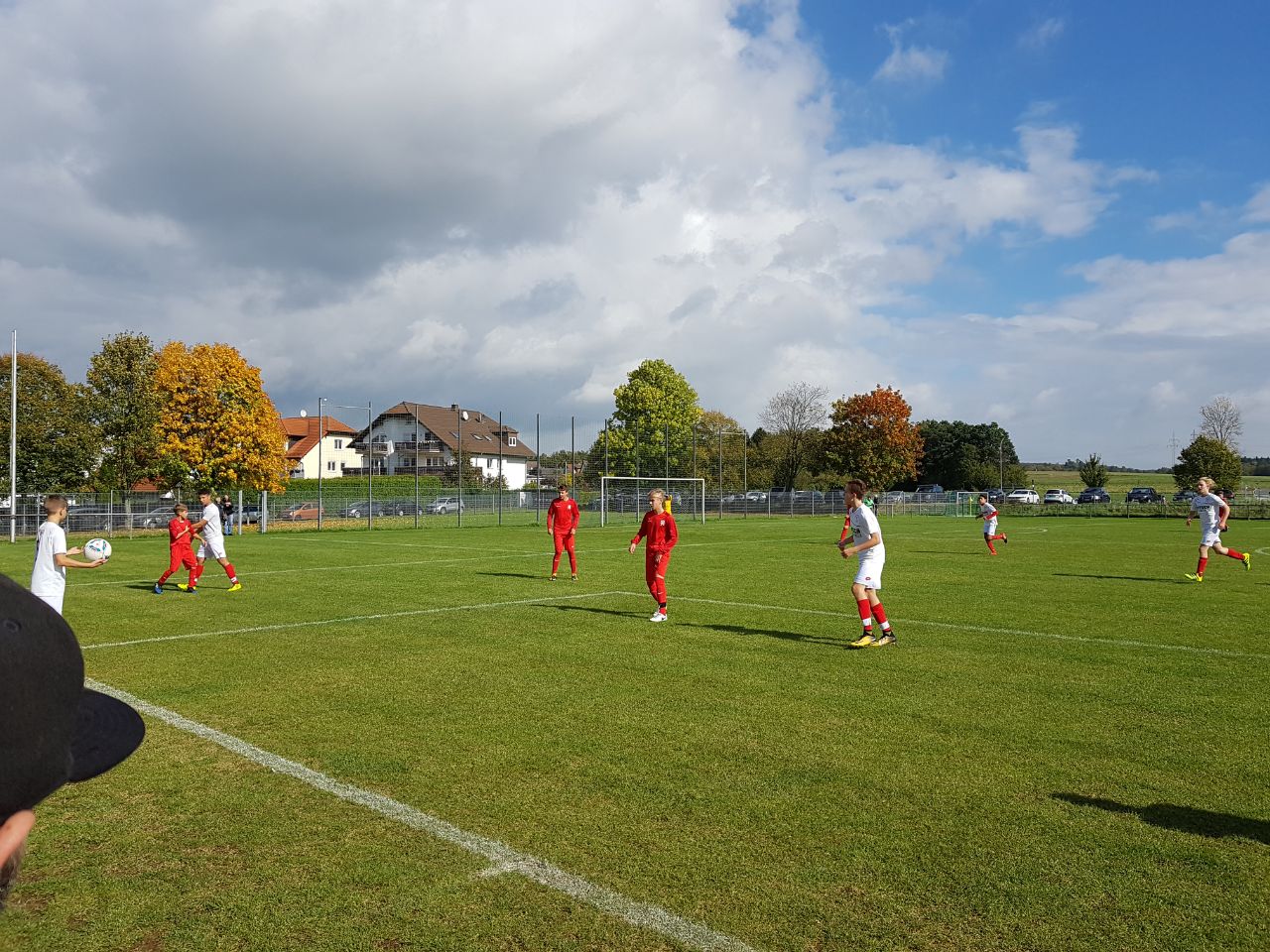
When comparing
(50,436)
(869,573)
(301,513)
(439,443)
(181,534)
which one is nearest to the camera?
(869,573)

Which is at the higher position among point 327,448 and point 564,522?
point 327,448

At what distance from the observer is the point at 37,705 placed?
1317 millimetres

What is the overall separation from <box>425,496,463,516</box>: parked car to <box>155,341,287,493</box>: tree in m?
9.35

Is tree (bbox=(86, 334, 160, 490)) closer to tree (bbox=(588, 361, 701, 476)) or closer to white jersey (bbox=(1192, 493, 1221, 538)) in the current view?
tree (bbox=(588, 361, 701, 476))

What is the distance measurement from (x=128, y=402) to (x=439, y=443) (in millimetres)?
50694

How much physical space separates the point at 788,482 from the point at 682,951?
82859 mm

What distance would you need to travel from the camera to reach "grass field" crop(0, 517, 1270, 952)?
4270 mm

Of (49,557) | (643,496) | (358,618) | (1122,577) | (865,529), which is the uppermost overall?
(643,496)

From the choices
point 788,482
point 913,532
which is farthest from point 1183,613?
point 788,482

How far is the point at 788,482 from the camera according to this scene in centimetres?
8562

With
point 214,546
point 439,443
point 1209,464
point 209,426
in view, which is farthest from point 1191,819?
point 439,443

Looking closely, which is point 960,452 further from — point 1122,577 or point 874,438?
point 1122,577

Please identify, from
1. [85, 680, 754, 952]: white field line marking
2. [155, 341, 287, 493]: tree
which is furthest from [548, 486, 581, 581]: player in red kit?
[155, 341, 287, 493]: tree

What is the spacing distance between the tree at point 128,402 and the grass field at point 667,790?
34.7 metres
